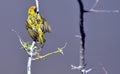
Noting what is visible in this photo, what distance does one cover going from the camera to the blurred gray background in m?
1.50

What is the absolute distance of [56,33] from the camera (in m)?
1.52

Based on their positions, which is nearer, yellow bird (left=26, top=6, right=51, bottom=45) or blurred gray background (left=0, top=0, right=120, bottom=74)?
yellow bird (left=26, top=6, right=51, bottom=45)

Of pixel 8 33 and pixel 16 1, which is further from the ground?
pixel 16 1

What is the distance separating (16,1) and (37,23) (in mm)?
555

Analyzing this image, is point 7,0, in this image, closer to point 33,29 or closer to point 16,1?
point 16,1

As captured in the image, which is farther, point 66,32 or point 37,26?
point 66,32

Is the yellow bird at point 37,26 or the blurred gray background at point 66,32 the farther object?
the blurred gray background at point 66,32

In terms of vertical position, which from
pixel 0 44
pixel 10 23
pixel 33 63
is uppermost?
pixel 10 23

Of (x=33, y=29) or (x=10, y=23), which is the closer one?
(x=33, y=29)

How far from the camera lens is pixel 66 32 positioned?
1.52 metres

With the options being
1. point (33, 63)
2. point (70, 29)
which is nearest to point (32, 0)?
point (70, 29)

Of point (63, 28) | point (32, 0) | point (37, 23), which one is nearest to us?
point (37, 23)

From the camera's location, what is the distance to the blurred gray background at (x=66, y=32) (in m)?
1.50

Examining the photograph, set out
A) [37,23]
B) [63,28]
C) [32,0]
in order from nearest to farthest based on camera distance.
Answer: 1. [37,23]
2. [32,0]
3. [63,28]
